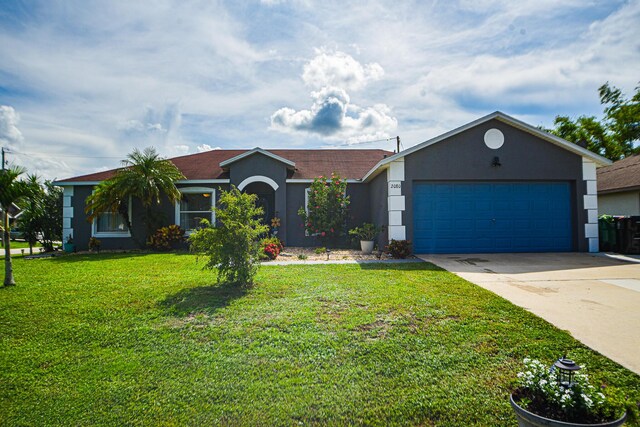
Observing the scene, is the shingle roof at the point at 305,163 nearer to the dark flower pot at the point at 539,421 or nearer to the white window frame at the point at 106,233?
the white window frame at the point at 106,233

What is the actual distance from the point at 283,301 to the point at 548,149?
11.1 metres

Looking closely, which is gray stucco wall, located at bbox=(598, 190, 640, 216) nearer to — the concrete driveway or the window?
the concrete driveway

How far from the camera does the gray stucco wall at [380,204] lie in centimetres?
1250

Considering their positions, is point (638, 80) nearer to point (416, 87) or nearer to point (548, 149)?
point (548, 149)

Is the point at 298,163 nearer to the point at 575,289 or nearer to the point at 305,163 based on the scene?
the point at 305,163

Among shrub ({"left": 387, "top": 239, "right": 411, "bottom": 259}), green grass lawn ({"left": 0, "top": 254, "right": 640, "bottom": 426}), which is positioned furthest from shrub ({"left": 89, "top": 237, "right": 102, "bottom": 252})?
shrub ({"left": 387, "top": 239, "right": 411, "bottom": 259})

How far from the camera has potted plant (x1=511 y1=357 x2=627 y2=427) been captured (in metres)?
2.18

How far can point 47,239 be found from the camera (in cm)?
1594

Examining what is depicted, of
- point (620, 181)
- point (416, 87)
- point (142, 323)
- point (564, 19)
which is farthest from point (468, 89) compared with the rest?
point (142, 323)

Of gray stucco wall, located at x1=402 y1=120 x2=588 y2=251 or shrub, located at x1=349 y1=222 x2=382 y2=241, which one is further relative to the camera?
shrub, located at x1=349 y1=222 x2=382 y2=241

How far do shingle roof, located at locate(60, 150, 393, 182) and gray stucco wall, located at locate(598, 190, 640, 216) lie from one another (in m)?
10.5

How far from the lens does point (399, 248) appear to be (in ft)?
36.2

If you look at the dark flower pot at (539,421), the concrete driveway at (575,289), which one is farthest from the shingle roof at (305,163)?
the dark flower pot at (539,421)

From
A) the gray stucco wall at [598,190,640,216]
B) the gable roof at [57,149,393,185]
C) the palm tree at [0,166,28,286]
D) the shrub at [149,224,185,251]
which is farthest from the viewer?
the gable roof at [57,149,393,185]
